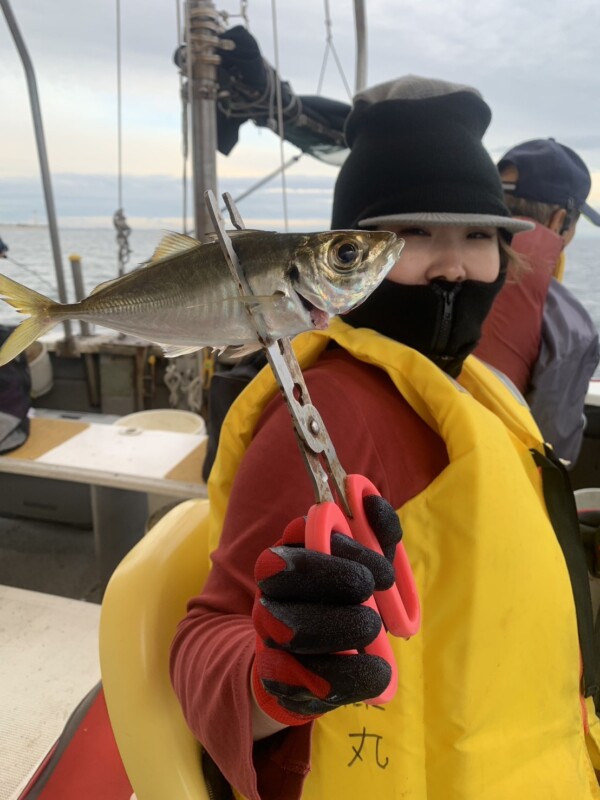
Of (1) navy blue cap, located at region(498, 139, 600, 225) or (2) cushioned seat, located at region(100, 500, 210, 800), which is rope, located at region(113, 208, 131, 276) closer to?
(1) navy blue cap, located at region(498, 139, 600, 225)

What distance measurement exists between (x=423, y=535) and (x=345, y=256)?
1.93ft

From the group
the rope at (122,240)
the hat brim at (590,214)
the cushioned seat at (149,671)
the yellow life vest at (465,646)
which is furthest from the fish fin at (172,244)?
the rope at (122,240)

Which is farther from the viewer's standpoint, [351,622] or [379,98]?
[379,98]

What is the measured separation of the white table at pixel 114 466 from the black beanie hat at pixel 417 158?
4.93 ft

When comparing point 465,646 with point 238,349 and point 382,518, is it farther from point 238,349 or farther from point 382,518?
point 238,349

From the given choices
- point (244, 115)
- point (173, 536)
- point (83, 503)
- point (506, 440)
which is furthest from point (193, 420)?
point (506, 440)

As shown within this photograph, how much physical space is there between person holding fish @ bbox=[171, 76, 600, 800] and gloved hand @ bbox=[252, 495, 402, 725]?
0.29 ft

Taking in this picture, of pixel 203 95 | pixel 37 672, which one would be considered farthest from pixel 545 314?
pixel 37 672

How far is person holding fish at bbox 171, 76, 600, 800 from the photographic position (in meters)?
0.77

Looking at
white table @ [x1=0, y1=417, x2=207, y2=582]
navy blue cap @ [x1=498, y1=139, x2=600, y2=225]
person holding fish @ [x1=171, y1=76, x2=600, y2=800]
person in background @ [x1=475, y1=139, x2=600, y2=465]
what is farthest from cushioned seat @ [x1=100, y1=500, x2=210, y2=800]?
navy blue cap @ [x1=498, y1=139, x2=600, y2=225]

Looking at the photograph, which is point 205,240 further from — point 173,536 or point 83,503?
point 83,503

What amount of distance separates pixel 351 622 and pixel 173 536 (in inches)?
29.8

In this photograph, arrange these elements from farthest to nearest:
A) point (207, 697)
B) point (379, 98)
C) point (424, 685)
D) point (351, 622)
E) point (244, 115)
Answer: point (244, 115)
point (379, 98)
point (424, 685)
point (207, 697)
point (351, 622)

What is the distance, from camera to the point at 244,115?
2816 millimetres
